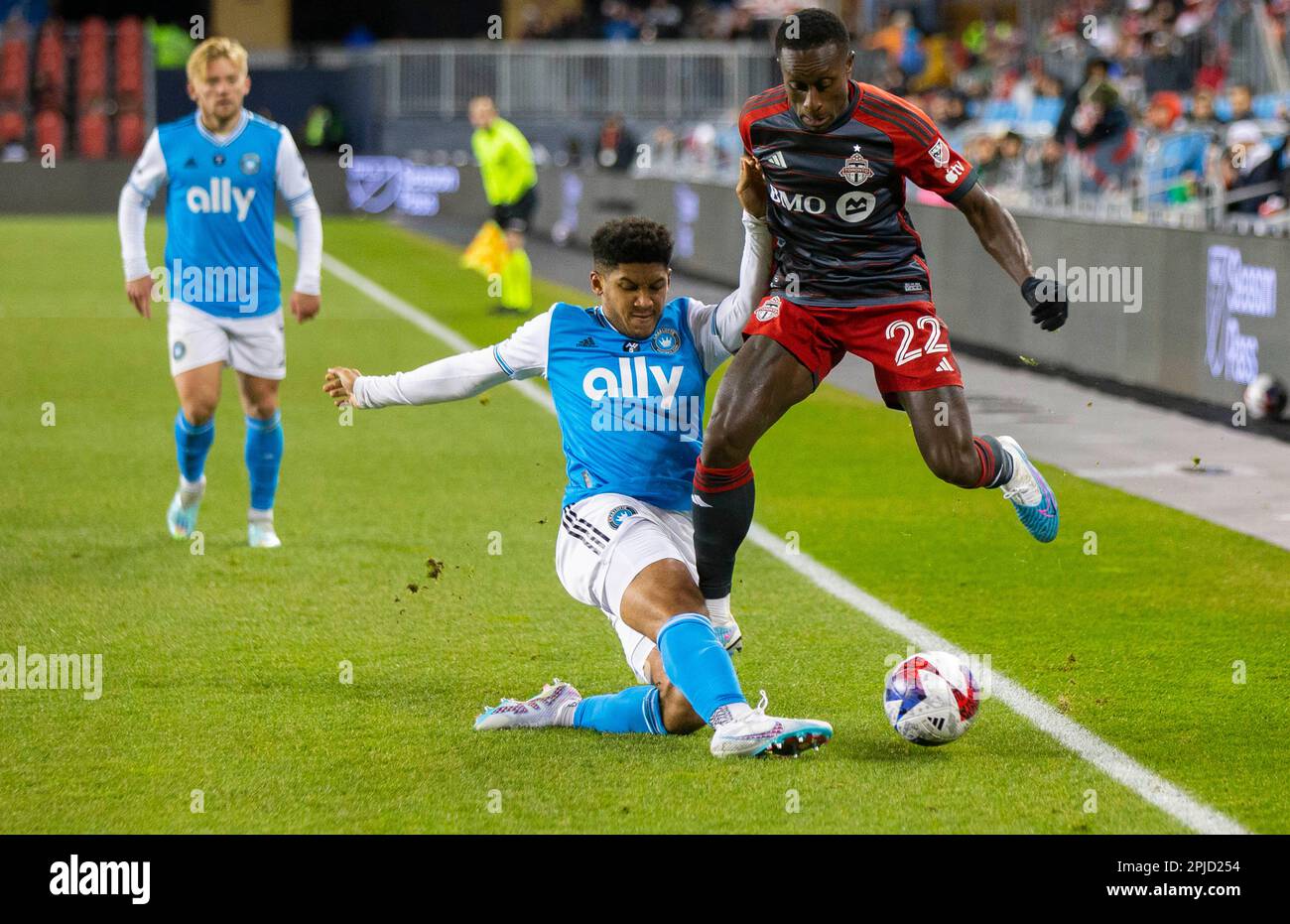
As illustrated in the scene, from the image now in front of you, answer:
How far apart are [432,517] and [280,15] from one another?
126 feet

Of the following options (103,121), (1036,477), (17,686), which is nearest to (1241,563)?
(1036,477)

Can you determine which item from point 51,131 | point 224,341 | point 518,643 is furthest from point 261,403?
point 51,131

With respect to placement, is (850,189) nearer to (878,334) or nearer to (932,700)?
(878,334)

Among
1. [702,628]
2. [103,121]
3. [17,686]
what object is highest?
[103,121]

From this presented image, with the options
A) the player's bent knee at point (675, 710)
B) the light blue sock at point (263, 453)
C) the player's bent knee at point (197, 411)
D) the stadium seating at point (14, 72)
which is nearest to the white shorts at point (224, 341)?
the player's bent knee at point (197, 411)

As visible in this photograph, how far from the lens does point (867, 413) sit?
13.9 metres

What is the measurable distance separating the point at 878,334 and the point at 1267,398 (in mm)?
6333

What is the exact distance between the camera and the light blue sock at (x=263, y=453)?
900 cm

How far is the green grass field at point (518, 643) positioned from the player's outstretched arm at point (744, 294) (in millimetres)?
1212

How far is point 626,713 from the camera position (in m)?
5.92

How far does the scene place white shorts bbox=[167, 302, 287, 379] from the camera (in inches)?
343

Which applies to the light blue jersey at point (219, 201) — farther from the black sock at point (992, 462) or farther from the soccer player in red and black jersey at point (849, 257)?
the black sock at point (992, 462)

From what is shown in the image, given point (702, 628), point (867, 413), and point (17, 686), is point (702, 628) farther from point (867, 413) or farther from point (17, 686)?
point (867, 413)
